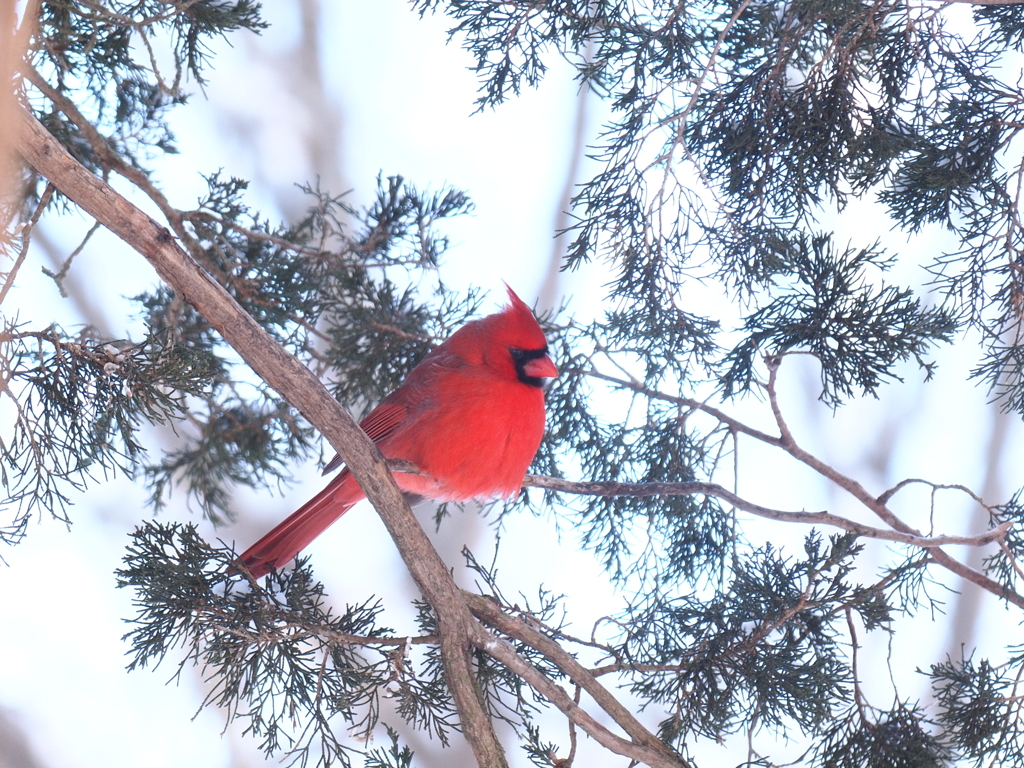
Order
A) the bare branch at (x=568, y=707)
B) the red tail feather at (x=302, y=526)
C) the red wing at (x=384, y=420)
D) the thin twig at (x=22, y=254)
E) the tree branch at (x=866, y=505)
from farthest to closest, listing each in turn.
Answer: the red wing at (x=384, y=420), the red tail feather at (x=302, y=526), the tree branch at (x=866, y=505), the bare branch at (x=568, y=707), the thin twig at (x=22, y=254)

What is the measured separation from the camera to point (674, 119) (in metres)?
1.28

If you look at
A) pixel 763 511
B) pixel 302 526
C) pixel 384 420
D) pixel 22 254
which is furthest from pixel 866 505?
pixel 22 254

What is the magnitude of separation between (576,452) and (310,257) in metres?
0.63

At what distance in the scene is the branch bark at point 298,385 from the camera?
106cm

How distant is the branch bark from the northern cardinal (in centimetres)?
35

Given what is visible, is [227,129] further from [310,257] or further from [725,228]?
[725,228]

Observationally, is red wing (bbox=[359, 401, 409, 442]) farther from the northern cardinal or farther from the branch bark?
the branch bark

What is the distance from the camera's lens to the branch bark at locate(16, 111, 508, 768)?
1.06 metres

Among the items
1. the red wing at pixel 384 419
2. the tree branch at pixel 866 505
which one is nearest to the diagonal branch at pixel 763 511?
the tree branch at pixel 866 505

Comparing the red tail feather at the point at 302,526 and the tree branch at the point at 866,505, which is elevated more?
the tree branch at the point at 866,505

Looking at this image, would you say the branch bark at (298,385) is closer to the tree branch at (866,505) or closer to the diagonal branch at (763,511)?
the diagonal branch at (763,511)

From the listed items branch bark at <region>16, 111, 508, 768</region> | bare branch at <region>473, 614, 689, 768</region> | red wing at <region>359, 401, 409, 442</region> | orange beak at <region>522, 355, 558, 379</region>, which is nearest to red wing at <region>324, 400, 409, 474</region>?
red wing at <region>359, 401, 409, 442</region>

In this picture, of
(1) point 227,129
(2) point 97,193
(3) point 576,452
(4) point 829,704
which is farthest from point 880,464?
(2) point 97,193

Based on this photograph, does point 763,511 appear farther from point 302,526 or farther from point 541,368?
point 302,526
